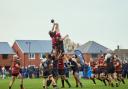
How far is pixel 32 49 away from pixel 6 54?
8352mm

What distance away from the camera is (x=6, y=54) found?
400 ft

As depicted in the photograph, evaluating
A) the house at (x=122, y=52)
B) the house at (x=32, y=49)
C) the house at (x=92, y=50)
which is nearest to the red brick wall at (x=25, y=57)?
the house at (x=32, y=49)

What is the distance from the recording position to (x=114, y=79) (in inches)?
1139

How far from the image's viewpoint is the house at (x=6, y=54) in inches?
4798

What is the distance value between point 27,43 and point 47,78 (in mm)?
101395

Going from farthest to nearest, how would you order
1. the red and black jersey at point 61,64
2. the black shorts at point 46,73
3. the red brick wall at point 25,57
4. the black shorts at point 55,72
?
the red brick wall at point 25,57 → the red and black jersey at point 61,64 → the black shorts at point 55,72 → the black shorts at point 46,73

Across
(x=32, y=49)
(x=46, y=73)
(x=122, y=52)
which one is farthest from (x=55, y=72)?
(x=122, y=52)

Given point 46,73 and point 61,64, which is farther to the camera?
point 61,64

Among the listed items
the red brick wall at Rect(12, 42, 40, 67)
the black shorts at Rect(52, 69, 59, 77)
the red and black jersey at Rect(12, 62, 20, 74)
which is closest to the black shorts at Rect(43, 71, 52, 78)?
the black shorts at Rect(52, 69, 59, 77)

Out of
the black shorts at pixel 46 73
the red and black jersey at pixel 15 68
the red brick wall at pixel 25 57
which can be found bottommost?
the black shorts at pixel 46 73

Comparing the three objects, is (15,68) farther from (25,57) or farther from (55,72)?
(25,57)

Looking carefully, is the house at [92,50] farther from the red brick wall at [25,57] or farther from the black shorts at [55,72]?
the black shorts at [55,72]

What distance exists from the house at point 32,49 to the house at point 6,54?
3951mm

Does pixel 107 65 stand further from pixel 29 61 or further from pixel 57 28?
pixel 29 61
